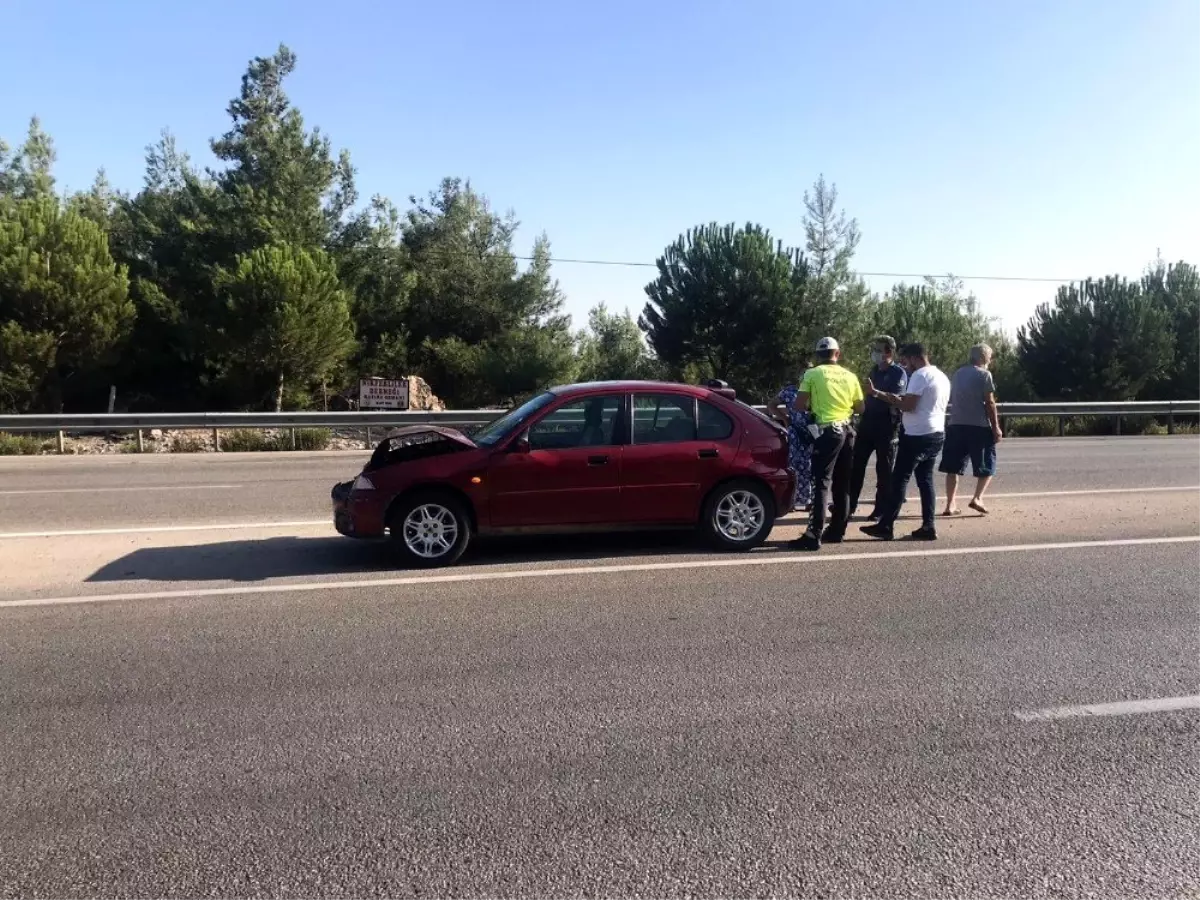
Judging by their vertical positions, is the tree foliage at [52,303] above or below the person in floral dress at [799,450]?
above

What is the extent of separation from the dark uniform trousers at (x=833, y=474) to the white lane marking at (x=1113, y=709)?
3.52 m

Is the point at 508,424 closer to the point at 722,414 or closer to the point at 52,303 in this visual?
the point at 722,414

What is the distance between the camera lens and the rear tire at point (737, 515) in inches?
303

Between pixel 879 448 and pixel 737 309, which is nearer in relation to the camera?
pixel 879 448

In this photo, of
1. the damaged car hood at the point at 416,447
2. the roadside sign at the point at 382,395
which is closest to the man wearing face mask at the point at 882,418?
the damaged car hood at the point at 416,447

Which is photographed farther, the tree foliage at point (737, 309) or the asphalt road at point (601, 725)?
the tree foliage at point (737, 309)

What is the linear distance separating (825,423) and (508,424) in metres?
2.66

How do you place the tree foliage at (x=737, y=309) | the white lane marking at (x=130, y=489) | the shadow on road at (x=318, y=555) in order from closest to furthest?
the shadow on road at (x=318, y=555)
the white lane marking at (x=130, y=489)
the tree foliage at (x=737, y=309)

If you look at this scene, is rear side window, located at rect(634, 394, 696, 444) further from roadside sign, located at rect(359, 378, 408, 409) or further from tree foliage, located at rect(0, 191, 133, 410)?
tree foliage, located at rect(0, 191, 133, 410)

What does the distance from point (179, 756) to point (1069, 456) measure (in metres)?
16.6

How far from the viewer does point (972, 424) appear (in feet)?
31.1

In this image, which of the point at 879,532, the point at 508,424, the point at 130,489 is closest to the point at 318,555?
the point at 508,424

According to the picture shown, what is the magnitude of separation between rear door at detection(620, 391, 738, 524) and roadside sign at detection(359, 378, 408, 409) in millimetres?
14504

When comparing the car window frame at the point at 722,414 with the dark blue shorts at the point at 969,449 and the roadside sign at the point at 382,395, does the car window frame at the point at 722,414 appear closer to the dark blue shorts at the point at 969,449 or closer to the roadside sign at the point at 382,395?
the dark blue shorts at the point at 969,449
